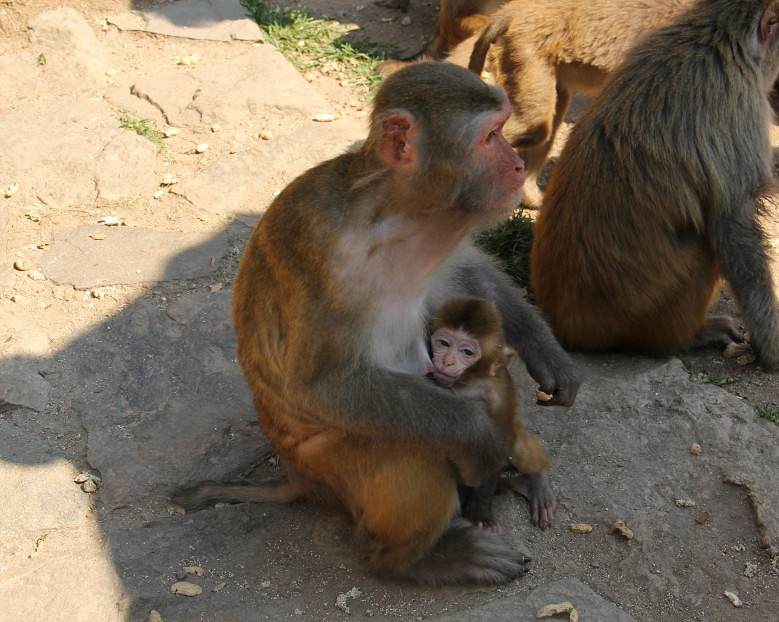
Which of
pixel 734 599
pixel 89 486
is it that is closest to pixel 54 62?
pixel 89 486

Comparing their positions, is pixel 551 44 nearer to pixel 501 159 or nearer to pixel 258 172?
pixel 258 172

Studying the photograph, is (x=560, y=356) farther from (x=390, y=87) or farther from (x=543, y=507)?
(x=390, y=87)

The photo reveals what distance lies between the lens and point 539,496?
150 inches

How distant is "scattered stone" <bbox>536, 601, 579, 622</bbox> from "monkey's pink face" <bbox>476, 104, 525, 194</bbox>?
4.99 feet

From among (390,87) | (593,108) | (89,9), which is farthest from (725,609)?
(89,9)

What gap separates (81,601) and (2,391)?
133cm

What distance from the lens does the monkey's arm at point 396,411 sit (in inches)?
124

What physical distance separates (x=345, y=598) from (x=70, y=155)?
3957 millimetres

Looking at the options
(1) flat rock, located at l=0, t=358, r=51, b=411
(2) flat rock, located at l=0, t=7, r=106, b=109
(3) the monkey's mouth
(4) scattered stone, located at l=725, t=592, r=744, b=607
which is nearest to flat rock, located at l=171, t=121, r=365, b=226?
(2) flat rock, located at l=0, t=7, r=106, b=109

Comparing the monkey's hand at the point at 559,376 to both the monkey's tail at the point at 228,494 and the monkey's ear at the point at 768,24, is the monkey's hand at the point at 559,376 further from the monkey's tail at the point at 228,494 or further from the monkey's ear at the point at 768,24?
the monkey's ear at the point at 768,24

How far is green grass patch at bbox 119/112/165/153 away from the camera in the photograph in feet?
21.2

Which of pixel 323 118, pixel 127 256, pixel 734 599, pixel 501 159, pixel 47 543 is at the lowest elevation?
pixel 47 543

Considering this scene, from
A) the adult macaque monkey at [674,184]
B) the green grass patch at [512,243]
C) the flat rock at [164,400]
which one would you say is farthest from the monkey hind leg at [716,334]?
the flat rock at [164,400]

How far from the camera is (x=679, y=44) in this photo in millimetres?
4703
